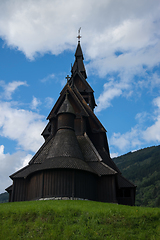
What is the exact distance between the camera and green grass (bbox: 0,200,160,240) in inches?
656

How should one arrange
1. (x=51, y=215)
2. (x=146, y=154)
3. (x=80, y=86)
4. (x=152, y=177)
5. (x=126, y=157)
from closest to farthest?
1. (x=51, y=215)
2. (x=80, y=86)
3. (x=152, y=177)
4. (x=146, y=154)
5. (x=126, y=157)

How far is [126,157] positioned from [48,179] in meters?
176

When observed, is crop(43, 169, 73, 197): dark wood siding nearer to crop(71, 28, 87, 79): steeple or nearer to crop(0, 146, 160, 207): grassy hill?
crop(71, 28, 87, 79): steeple

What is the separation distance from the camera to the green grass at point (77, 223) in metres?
16.7

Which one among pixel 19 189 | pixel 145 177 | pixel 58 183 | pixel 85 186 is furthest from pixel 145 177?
pixel 58 183

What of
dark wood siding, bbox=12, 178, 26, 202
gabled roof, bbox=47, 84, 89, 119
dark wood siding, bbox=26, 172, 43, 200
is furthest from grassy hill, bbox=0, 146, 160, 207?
dark wood siding, bbox=26, 172, 43, 200

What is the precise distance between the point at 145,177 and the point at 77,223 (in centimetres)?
11705

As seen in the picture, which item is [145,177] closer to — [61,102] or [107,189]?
[61,102]

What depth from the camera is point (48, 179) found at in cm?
2711

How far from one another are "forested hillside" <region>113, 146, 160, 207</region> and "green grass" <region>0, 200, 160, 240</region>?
60568 mm

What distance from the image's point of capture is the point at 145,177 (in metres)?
129

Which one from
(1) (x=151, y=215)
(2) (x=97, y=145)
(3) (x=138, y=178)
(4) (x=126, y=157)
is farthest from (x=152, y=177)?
(1) (x=151, y=215)

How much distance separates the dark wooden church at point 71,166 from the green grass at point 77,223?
7437mm

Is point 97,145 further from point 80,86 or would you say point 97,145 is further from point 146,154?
point 146,154
